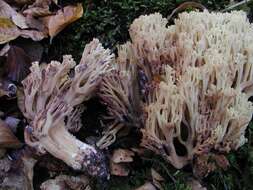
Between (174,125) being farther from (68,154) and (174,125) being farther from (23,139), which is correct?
(23,139)

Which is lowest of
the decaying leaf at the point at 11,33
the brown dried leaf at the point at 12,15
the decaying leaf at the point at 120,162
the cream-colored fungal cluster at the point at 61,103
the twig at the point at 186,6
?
the decaying leaf at the point at 120,162

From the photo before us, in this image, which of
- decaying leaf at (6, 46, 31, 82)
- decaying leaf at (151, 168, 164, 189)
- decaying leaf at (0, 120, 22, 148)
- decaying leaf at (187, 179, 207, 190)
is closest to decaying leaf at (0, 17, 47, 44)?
decaying leaf at (6, 46, 31, 82)

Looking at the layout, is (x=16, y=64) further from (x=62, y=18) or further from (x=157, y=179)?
(x=157, y=179)

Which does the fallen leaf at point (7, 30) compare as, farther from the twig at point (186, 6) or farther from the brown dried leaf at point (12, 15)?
the twig at point (186, 6)

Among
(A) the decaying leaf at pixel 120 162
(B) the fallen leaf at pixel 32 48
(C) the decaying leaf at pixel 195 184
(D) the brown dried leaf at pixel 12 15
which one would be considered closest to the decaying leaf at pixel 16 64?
(B) the fallen leaf at pixel 32 48

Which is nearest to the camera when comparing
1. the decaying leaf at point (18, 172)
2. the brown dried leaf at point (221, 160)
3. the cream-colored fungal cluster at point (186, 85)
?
the cream-colored fungal cluster at point (186, 85)

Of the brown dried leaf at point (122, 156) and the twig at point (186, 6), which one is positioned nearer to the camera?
the brown dried leaf at point (122, 156)
